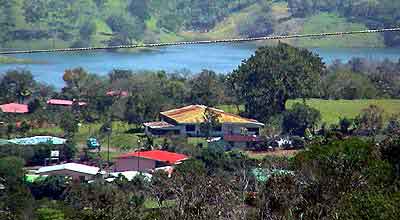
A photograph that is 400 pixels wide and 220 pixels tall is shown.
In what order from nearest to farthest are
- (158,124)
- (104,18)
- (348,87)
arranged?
1. (158,124)
2. (348,87)
3. (104,18)

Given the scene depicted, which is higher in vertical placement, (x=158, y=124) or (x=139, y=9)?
(x=139, y=9)

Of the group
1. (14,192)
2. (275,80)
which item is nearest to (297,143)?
(275,80)

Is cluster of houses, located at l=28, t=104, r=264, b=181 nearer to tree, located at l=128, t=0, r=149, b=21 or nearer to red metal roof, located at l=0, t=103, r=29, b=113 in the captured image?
red metal roof, located at l=0, t=103, r=29, b=113

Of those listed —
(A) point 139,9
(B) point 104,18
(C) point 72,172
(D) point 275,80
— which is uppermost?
(A) point 139,9

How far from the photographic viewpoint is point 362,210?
495 cm

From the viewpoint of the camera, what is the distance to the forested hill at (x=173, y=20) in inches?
1558

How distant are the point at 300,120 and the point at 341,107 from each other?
2.69m

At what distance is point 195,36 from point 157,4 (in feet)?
15.2

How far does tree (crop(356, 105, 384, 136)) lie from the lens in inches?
634

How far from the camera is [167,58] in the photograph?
124 ft

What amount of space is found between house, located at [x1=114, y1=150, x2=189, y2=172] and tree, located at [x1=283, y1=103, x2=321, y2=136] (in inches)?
138

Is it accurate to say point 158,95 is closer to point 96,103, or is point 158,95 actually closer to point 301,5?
point 96,103

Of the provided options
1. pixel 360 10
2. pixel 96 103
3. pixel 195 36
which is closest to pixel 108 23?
pixel 195 36

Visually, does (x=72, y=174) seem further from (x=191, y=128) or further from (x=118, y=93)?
(x=118, y=93)
